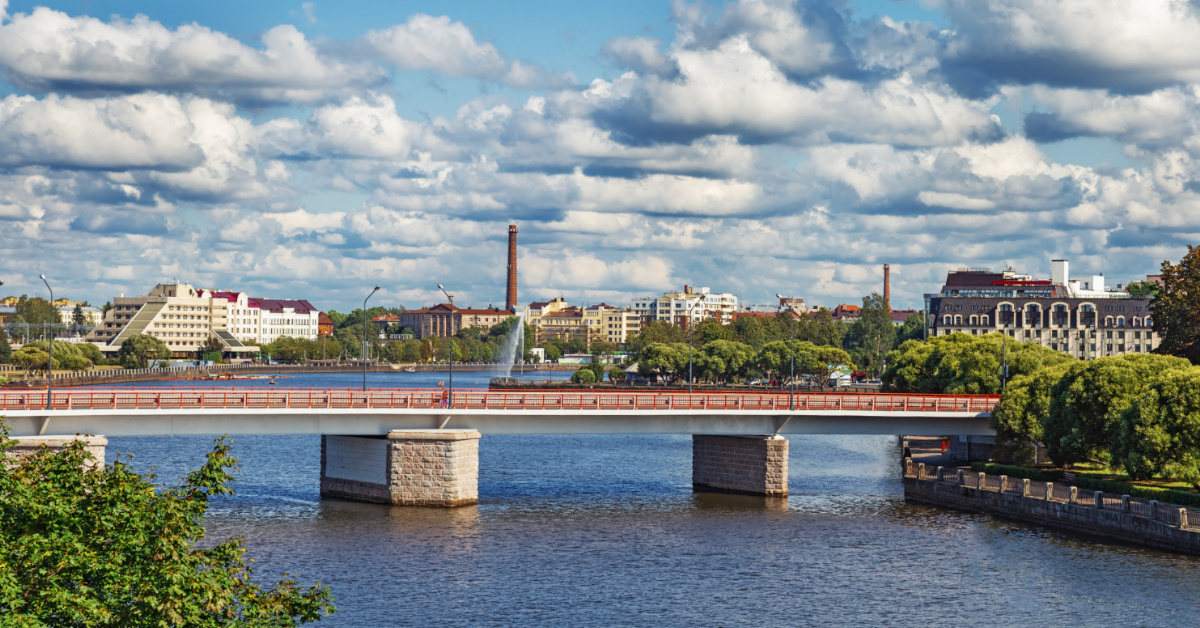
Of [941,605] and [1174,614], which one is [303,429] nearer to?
[941,605]

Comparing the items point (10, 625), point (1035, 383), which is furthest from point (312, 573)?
point (1035, 383)

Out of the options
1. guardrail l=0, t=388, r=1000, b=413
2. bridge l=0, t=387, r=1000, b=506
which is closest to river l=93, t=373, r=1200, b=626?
bridge l=0, t=387, r=1000, b=506

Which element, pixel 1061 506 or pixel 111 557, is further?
pixel 1061 506

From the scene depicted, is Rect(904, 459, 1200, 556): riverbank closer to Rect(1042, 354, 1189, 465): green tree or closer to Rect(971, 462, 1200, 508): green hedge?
Rect(971, 462, 1200, 508): green hedge

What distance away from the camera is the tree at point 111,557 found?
69.4 feet

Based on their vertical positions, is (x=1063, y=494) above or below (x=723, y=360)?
below

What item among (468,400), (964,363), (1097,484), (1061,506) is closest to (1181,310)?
(964,363)

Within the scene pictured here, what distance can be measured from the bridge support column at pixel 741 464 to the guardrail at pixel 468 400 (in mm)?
2479

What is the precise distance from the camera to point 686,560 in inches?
2076

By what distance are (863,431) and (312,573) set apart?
1498 inches

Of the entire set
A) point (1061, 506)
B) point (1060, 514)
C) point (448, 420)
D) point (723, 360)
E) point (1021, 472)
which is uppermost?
point (723, 360)

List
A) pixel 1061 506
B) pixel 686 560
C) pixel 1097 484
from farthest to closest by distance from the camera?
pixel 1097 484 → pixel 1061 506 → pixel 686 560

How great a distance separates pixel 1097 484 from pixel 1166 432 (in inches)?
257

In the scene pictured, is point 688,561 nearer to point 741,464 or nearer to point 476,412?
point 476,412
